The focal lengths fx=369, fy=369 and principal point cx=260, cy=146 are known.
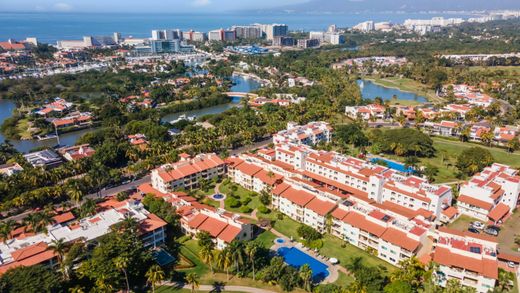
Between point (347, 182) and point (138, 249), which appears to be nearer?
point (138, 249)

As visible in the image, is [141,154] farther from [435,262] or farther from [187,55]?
[187,55]

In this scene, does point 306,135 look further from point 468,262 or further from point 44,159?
point 44,159

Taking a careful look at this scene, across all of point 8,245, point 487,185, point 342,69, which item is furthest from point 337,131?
point 342,69

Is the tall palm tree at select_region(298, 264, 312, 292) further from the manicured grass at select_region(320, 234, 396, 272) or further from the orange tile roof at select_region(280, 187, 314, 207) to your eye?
the orange tile roof at select_region(280, 187, 314, 207)

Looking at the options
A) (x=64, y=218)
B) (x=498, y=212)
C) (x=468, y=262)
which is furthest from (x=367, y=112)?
(x=64, y=218)

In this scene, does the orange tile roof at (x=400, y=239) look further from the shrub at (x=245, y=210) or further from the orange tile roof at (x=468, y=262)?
the shrub at (x=245, y=210)

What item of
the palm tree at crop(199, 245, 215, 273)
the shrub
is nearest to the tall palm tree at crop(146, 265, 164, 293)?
the palm tree at crop(199, 245, 215, 273)
